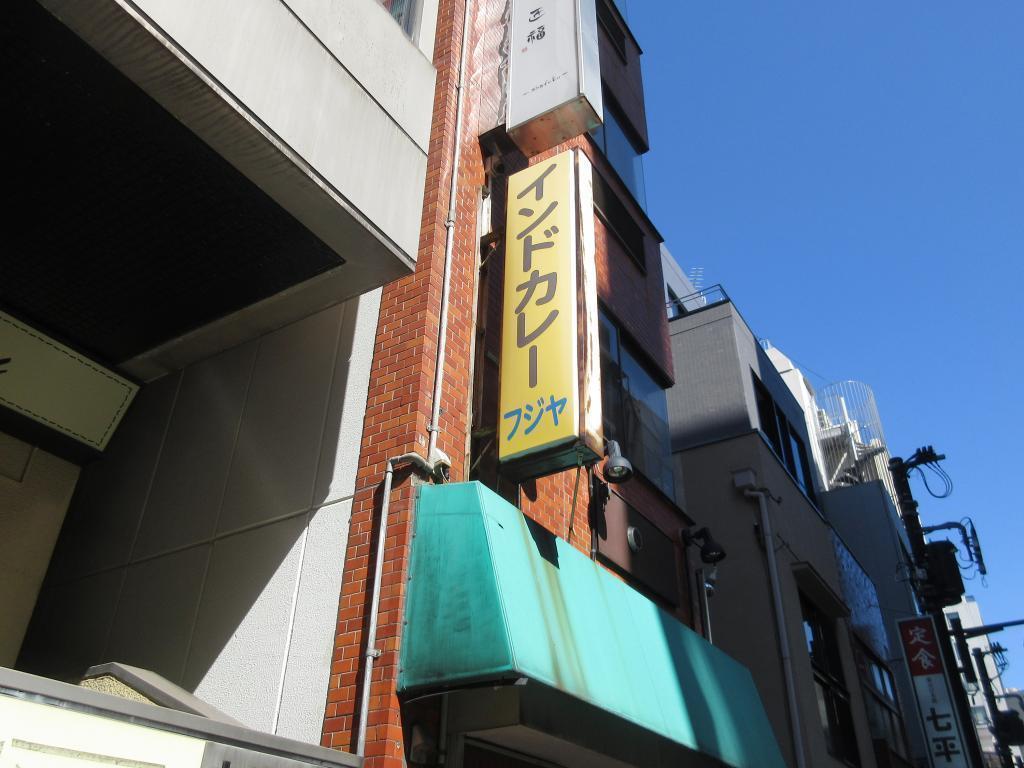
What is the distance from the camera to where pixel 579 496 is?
8359mm

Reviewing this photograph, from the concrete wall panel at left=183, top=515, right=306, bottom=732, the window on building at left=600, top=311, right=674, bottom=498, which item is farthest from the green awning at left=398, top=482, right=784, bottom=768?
the window on building at left=600, top=311, right=674, bottom=498

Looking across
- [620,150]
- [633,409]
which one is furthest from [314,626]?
[620,150]

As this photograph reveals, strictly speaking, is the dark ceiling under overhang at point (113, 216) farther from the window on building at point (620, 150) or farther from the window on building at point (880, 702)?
the window on building at point (880, 702)

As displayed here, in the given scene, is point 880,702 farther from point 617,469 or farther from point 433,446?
point 433,446

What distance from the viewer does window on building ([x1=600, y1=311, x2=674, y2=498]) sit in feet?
32.6

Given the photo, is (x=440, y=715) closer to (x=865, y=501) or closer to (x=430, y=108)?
(x=430, y=108)

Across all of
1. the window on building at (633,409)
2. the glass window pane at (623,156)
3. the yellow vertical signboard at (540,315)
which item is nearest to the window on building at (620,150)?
the glass window pane at (623,156)

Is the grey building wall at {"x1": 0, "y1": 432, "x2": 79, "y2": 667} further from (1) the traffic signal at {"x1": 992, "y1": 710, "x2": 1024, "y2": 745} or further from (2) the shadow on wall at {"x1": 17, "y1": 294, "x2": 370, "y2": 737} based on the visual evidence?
(1) the traffic signal at {"x1": 992, "y1": 710, "x2": 1024, "y2": 745}

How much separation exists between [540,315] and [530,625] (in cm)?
271

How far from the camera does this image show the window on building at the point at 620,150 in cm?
1316

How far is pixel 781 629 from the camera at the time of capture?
11977 millimetres

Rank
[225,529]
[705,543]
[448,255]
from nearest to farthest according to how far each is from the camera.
A: 1. [225,529]
2. [448,255]
3. [705,543]

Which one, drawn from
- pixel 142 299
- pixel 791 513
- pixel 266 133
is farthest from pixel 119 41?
pixel 791 513

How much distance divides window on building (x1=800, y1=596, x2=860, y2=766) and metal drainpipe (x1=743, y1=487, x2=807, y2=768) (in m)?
0.99
